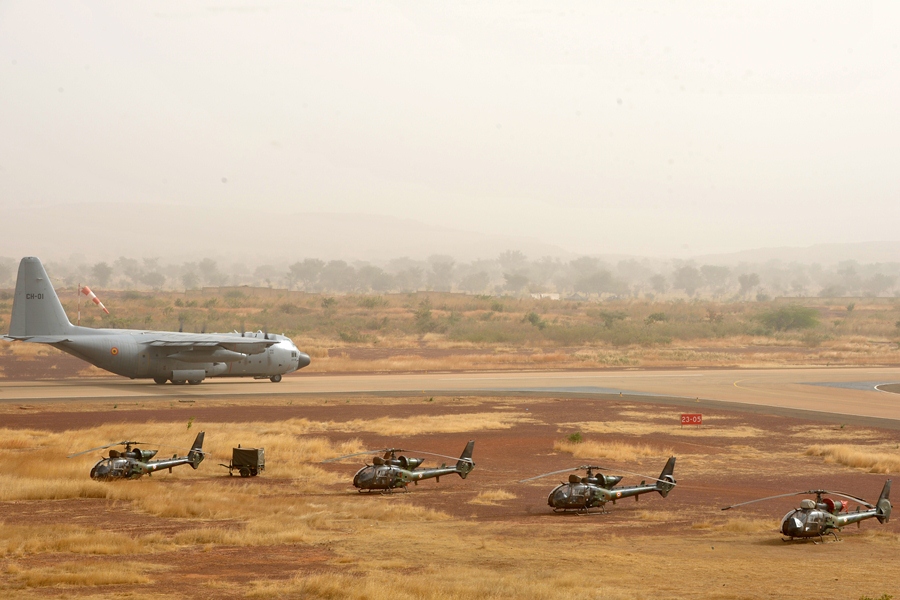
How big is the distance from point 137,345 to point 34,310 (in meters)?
6.29

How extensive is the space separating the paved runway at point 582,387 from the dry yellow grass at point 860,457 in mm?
13630

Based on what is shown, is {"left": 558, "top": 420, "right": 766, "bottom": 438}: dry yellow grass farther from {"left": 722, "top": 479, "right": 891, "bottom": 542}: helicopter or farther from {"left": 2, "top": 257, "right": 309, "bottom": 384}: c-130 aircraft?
{"left": 2, "top": 257, "right": 309, "bottom": 384}: c-130 aircraft

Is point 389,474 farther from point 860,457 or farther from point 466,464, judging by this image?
point 860,457

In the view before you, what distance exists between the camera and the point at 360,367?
7944 centimetres

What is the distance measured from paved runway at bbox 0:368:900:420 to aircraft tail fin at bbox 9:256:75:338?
12.5 feet

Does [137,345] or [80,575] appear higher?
[137,345]

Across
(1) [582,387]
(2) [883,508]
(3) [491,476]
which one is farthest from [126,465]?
(1) [582,387]

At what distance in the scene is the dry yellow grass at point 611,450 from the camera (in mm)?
38219

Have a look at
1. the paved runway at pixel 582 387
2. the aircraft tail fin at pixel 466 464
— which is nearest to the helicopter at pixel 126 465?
the aircraft tail fin at pixel 466 464

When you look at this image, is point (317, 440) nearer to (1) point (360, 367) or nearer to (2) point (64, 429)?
(2) point (64, 429)

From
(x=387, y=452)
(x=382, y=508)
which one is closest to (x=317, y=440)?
(x=387, y=452)

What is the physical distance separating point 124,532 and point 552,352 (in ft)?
266

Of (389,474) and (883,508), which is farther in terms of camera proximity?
(389,474)

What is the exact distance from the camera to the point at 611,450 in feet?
127
